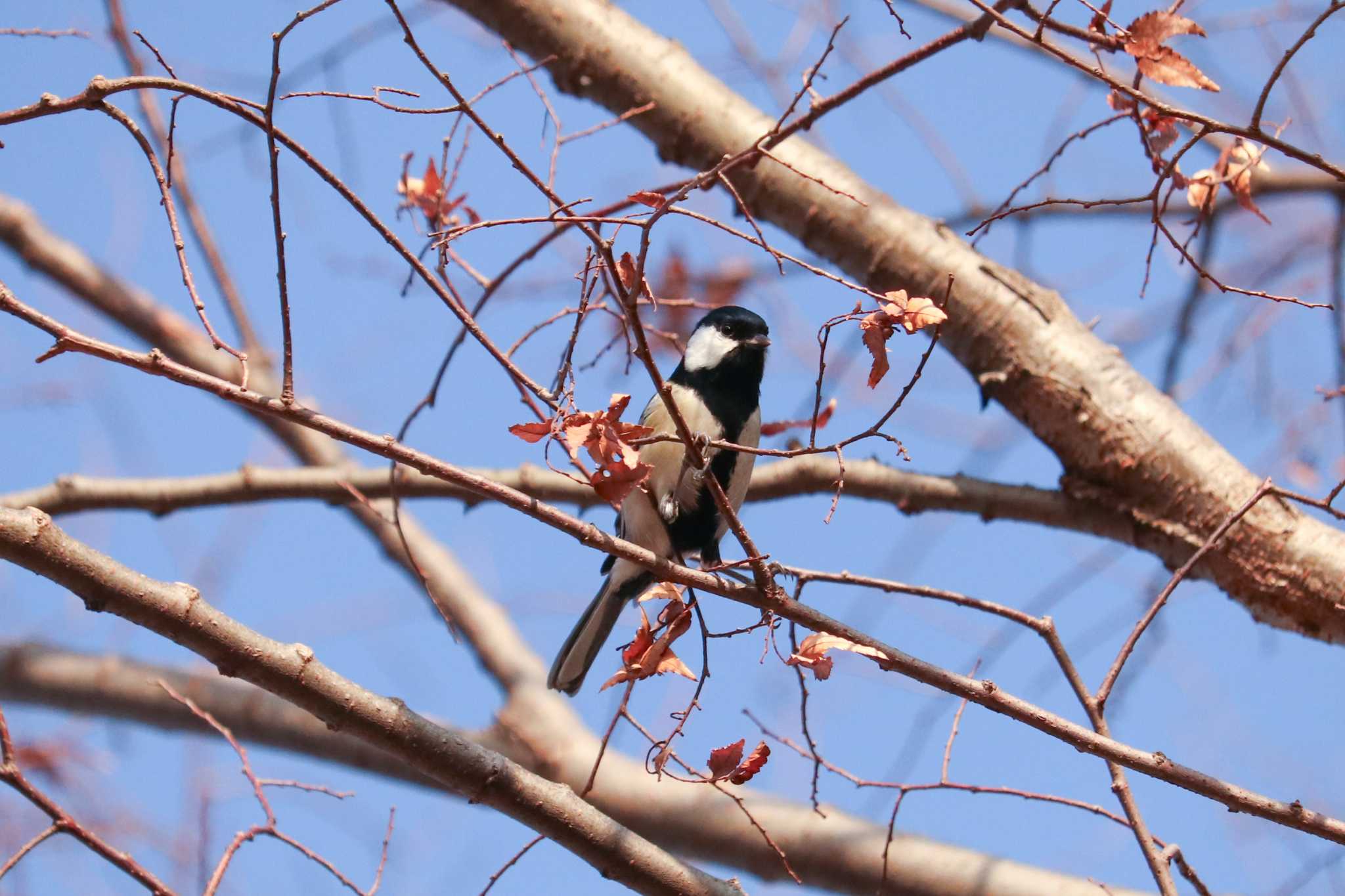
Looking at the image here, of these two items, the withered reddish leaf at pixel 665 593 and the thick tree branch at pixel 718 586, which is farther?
the withered reddish leaf at pixel 665 593

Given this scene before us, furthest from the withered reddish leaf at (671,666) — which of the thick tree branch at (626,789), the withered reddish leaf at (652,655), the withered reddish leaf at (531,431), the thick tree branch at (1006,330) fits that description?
the thick tree branch at (1006,330)

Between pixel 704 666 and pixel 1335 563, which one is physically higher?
pixel 1335 563

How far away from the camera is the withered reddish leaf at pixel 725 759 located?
1885mm

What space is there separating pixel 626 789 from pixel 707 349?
4.27ft

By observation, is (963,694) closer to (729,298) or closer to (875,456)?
(875,456)

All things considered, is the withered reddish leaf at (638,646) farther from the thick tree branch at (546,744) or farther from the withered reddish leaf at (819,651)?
the thick tree branch at (546,744)

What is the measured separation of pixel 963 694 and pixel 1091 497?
148cm

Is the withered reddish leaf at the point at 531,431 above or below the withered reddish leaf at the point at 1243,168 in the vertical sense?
below

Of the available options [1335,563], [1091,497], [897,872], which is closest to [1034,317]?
[1091,497]

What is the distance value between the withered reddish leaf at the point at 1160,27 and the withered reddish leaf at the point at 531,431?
1.10 meters

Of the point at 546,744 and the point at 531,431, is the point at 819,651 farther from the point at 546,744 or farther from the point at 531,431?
the point at 546,744

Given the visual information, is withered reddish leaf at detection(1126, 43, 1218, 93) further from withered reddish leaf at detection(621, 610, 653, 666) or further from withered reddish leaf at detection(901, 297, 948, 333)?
withered reddish leaf at detection(621, 610, 653, 666)

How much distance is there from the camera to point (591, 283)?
181 centimetres

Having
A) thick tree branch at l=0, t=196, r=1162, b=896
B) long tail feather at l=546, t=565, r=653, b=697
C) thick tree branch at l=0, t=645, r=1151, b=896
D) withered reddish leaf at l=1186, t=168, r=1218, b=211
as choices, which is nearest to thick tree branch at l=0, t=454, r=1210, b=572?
thick tree branch at l=0, t=196, r=1162, b=896
